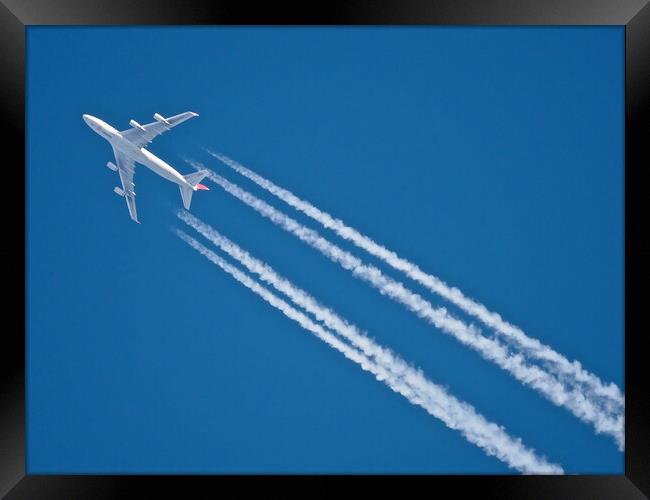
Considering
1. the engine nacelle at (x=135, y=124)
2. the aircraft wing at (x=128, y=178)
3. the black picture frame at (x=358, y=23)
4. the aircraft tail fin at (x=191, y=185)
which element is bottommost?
the black picture frame at (x=358, y=23)


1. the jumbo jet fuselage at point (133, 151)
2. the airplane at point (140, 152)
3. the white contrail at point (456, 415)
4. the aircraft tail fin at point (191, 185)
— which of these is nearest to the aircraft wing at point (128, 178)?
the airplane at point (140, 152)

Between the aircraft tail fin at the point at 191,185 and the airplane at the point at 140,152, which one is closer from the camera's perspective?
the airplane at the point at 140,152

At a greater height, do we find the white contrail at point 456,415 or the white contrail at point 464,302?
the white contrail at point 464,302

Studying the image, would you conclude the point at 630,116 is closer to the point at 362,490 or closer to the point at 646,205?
the point at 646,205

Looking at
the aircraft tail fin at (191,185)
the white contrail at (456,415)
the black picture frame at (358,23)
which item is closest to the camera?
the black picture frame at (358,23)

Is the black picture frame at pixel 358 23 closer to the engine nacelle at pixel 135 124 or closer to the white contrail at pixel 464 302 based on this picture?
the white contrail at pixel 464 302

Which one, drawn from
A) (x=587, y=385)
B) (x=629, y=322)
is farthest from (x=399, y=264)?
(x=629, y=322)

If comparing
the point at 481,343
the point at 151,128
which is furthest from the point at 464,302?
the point at 151,128
